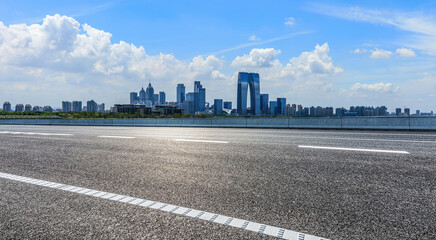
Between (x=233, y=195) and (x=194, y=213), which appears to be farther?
(x=233, y=195)

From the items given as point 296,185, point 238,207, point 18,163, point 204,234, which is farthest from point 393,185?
point 18,163

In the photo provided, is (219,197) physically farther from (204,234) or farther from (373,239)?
(373,239)

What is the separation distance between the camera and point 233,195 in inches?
149

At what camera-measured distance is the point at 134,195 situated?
12.8ft

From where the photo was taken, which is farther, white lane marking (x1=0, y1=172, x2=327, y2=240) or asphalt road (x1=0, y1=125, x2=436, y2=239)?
asphalt road (x1=0, y1=125, x2=436, y2=239)

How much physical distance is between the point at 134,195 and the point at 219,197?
Answer: 1191 millimetres

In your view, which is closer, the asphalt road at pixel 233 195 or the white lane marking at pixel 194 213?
the white lane marking at pixel 194 213

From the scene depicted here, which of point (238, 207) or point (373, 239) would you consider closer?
point (373, 239)

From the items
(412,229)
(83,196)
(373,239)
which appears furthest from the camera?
(83,196)

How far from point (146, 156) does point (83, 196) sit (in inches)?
126

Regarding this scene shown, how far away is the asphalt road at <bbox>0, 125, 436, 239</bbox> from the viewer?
2.73m

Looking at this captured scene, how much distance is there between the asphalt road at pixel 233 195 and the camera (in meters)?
2.73

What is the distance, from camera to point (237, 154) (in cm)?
713

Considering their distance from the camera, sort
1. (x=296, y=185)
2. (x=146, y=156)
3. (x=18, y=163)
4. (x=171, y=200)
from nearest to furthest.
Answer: (x=171, y=200), (x=296, y=185), (x=18, y=163), (x=146, y=156)
